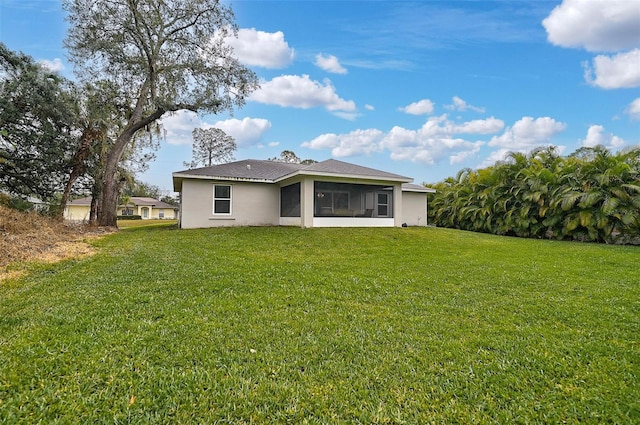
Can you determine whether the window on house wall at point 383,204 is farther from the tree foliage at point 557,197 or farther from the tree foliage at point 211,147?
the tree foliage at point 211,147

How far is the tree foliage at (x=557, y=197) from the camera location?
11.6 meters

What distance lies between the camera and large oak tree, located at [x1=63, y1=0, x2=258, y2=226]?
1417cm

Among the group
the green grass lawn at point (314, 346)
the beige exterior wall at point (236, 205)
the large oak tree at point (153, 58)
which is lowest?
the green grass lawn at point (314, 346)

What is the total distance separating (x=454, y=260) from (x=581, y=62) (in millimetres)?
10672

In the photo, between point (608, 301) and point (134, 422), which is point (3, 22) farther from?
point (608, 301)

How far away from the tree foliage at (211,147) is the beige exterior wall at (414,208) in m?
26.1

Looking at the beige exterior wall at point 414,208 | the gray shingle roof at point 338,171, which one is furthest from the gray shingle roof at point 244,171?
the beige exterior wall at point 414,208

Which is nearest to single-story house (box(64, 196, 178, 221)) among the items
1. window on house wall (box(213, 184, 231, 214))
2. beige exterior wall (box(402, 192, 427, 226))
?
window on house wall (box(213, 184, 231, 214))

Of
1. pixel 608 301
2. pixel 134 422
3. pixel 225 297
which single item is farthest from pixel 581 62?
pixel 134 422

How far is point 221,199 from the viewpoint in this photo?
1415 cm

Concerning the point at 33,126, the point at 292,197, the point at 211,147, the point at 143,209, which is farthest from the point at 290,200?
the point at 143,209

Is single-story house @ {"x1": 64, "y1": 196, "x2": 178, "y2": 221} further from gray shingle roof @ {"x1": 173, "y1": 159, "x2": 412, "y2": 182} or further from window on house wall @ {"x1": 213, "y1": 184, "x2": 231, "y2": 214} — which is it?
window on house wall @ {"x1": 213, "y1": 184, "x2": 231, "y2": 214}

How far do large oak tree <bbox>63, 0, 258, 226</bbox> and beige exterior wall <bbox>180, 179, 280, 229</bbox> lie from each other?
A: 4.24 m

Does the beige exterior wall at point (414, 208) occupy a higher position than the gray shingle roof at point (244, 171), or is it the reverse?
the gray shingle roof at point (244, 171)
